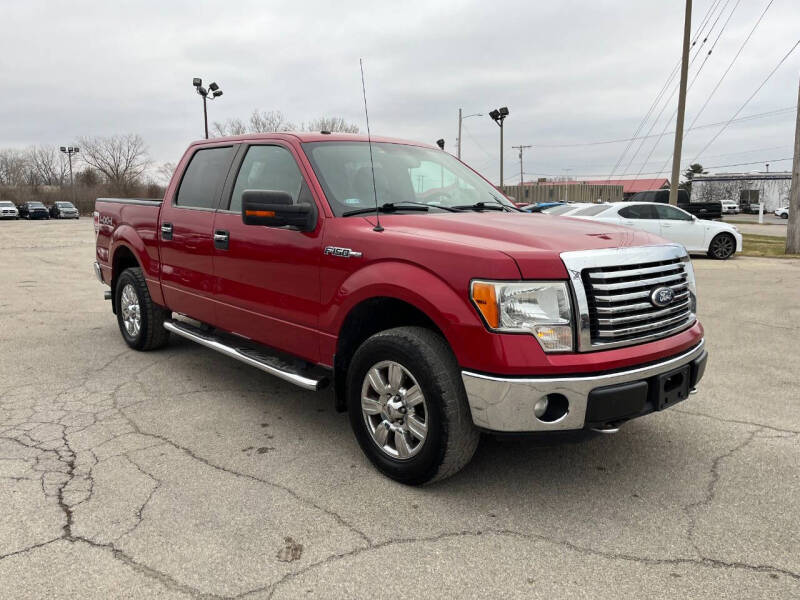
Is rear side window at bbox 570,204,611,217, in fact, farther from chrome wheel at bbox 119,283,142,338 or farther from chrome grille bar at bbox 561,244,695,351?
chrome grille bar at bbox 561,244,695,351

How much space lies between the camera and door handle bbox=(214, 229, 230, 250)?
4.36m

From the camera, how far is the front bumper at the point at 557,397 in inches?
107

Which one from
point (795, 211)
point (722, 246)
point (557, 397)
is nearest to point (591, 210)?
point (722, 246)

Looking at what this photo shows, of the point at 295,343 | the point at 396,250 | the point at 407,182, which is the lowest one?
the point at 295,343

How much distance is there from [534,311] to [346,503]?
1343mm

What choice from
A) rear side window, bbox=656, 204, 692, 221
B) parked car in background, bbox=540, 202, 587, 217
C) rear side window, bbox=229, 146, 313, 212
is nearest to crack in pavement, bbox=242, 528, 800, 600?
rear side window, bbox=229, 146, 313, 212

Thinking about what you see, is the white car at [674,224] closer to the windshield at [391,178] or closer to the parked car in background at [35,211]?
the windshield at [391,178]

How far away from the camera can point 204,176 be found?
492 cm

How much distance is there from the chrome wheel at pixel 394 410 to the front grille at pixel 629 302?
36.8 inches

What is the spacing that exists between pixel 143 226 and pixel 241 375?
1.68 meters

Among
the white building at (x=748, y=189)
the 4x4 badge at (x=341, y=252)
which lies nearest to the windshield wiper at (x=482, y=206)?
the 4x4 badge at (x=341, y=252)

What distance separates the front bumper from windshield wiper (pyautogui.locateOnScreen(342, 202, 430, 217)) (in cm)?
134

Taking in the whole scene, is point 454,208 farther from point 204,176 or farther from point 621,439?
point 204,176

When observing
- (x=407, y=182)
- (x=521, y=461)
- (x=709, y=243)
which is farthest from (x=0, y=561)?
(x=709, y=243)
